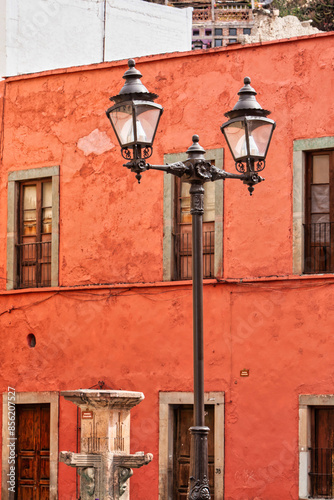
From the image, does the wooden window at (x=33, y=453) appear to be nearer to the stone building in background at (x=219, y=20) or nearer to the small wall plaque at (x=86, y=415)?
the small wall plaque at (x=86, y=415)

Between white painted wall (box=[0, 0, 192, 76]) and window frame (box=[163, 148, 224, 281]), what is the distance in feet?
14.7

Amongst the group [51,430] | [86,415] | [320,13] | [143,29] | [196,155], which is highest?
[320,13]

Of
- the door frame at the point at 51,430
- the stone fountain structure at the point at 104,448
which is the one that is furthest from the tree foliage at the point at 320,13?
the stone fountain structure at the point at 104,448

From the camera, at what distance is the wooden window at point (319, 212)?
16156 mm

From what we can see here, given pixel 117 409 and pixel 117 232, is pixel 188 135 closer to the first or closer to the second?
pixel 117 232

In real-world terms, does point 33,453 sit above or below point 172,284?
below

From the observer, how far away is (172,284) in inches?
669

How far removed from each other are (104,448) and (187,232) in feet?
17.2

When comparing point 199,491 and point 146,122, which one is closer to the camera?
point 199,491

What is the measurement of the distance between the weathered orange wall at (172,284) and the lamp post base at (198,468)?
5788 millimetres

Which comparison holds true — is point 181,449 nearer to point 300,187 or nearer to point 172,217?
point 172,217

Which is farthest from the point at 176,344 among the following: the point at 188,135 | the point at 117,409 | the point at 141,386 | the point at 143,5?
the point at 143,5

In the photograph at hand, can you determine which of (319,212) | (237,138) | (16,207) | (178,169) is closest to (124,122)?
(178,169)

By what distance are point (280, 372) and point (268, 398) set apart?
40 centimetres
